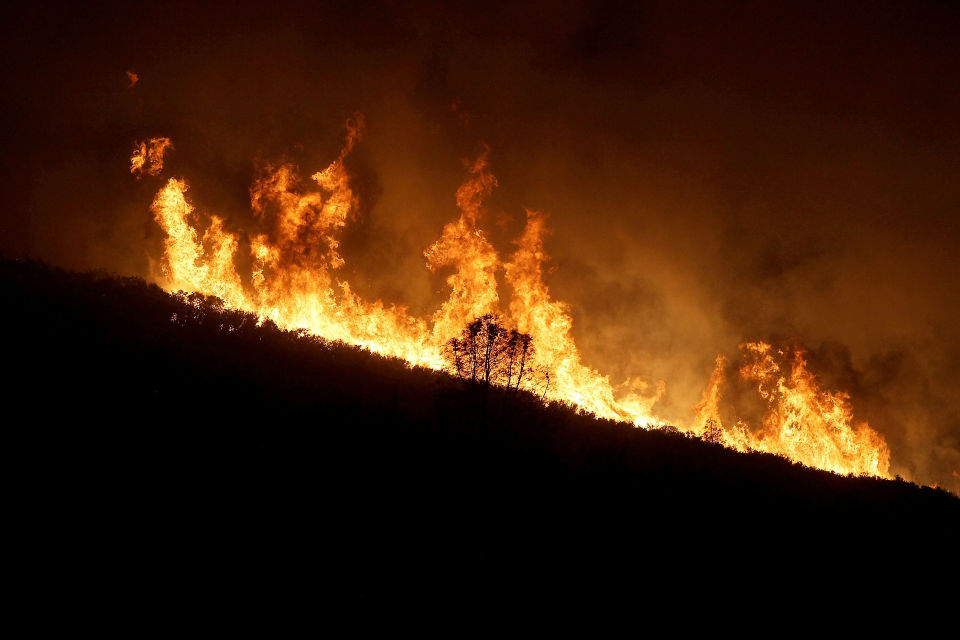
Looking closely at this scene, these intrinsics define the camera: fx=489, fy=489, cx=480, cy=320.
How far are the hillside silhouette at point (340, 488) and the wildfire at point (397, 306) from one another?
11.5m

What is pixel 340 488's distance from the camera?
5.00m

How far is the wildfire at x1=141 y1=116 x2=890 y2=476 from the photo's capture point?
837 inches

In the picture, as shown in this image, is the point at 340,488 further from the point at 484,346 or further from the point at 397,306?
the point at 397,306

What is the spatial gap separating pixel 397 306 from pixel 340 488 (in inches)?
762

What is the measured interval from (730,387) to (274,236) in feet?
90.3

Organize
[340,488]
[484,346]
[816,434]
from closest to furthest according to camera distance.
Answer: [340,488], [484,346], [816,434]

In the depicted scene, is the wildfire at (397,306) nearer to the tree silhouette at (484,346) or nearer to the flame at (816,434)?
the flame at (816,434)

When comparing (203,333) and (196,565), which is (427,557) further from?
(203,333)

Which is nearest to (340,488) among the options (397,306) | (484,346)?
(484,346)

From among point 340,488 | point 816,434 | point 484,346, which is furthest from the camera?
point 816,434

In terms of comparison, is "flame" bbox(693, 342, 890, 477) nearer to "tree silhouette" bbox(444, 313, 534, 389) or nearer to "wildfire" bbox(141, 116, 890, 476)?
"wildfire" bbox(141, 116, 890, 476)

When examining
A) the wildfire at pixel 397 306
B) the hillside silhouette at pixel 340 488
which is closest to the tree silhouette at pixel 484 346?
the hillside silhouette at pixel 340 488

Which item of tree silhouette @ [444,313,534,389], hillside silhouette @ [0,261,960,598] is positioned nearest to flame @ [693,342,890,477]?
hillside silhouette @ [0,261,960,598]

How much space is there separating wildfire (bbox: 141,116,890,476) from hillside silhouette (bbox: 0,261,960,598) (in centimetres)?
1154
